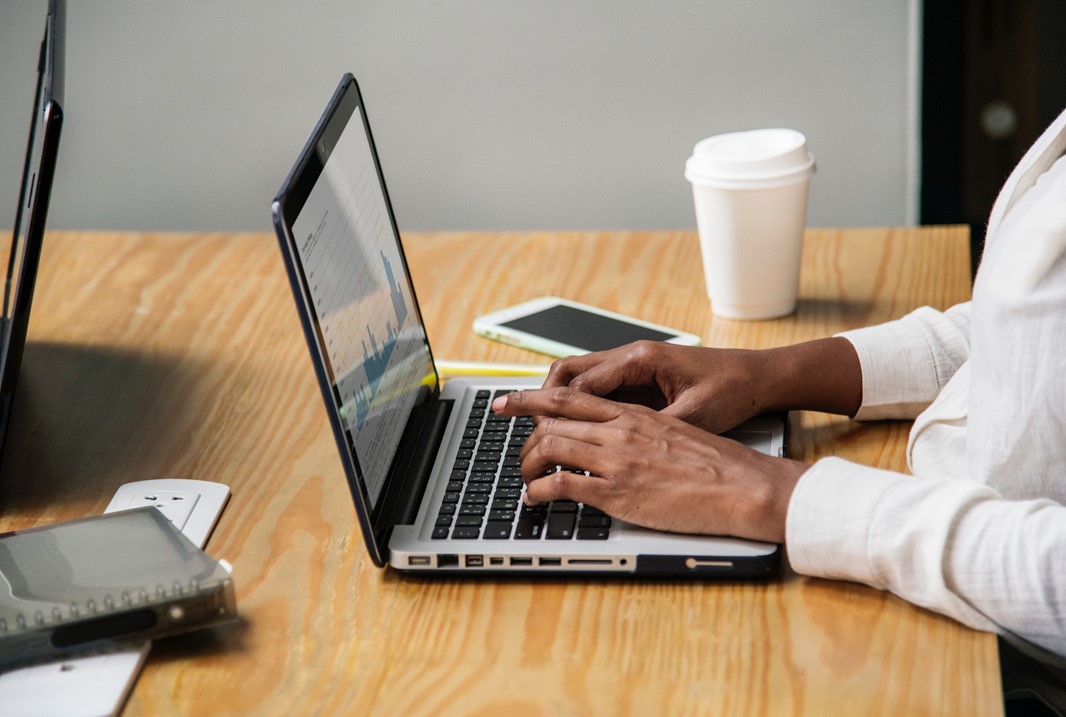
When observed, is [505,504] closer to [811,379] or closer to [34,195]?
[811,379]

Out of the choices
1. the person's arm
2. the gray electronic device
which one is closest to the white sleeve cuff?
the person's arm

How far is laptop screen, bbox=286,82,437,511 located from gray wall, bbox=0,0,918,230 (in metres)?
1.41

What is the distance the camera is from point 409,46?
7.93 feet

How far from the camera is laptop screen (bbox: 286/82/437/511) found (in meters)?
0.79

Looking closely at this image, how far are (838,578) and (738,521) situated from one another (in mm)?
73

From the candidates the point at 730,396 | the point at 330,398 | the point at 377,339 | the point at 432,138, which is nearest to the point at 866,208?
the point at 432,138

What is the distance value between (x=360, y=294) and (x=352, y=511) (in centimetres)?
17

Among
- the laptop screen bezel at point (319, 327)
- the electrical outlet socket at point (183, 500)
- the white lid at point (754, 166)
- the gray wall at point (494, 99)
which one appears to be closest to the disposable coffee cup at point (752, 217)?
the white lid at point (754, 166)

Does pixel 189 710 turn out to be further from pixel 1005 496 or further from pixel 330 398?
pixel 1005 496

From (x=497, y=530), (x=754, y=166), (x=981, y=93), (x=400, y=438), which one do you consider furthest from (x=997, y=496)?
A: (x=981, y=93)

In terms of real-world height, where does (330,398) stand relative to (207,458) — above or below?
above

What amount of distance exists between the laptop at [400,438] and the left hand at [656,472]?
0.04 ft

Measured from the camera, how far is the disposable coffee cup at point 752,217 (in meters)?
1.21

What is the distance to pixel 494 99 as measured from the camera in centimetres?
243
